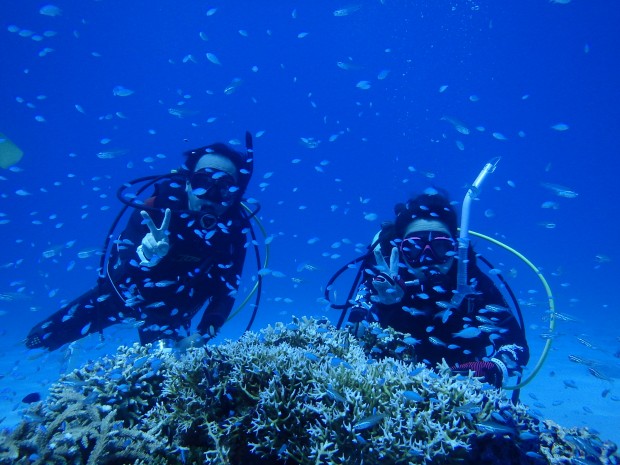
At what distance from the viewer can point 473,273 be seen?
18.0ft

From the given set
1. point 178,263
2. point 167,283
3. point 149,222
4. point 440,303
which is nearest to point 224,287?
point 178,263

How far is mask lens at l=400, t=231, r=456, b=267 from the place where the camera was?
5305mm

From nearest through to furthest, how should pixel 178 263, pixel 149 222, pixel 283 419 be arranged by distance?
1. pixel 283 419
2. pixel 149 222
3. pixel 178 263

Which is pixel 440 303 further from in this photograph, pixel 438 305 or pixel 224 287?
pixel 224 287

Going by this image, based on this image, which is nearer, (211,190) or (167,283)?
(167,283)

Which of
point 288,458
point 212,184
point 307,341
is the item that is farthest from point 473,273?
point 212,184

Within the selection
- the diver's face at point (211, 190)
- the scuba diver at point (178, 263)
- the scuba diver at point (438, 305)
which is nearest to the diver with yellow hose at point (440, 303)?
the scuba diver at point (438, 305)

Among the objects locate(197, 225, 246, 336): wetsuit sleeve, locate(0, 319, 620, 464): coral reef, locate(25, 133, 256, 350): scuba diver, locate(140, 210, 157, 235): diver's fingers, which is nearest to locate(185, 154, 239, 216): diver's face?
locate(25, 133, 256, 350): scuba diver

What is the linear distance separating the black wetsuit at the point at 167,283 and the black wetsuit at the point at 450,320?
2.97m

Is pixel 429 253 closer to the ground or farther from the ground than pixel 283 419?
farther from the ground

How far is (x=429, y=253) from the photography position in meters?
5.31

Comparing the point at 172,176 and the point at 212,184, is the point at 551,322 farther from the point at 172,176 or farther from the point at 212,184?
the point at 172,176

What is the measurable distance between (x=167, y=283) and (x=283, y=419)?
3459 millimetres

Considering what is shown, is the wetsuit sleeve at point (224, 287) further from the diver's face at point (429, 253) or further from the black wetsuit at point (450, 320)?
the diver's face at point (429, 253)
